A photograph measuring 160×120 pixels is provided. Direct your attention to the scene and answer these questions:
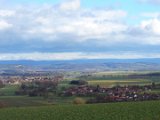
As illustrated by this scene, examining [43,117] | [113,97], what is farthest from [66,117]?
[113,97]

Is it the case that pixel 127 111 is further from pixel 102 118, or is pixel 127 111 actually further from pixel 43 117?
pixel 43 117

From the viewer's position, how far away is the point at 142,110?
41.5m

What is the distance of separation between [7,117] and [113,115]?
10399 mm

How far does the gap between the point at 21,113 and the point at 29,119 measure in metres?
5.61

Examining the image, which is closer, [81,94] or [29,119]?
[29,119]

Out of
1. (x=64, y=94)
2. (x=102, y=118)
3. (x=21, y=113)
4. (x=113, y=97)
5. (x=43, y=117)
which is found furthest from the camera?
(x=64, y=94)


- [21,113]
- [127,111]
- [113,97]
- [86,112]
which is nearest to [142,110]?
[127,111]

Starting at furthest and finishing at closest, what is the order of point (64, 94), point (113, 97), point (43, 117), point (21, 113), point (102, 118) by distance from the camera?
point (64, 94) < point (113, 97) < point (21, 113) < point (43, 117) < point (102, 118)

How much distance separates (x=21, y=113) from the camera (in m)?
45.0

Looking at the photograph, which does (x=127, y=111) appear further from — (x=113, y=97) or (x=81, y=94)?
(x=81, y=94)

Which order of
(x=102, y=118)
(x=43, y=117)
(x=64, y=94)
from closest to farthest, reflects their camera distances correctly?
1. (x=102, y=118)
2. (x=43, y=117)
3. (x=64, y=94)

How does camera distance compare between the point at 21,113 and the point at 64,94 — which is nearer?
the point at 21,113

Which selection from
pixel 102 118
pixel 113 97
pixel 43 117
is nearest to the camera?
pixel 102 118

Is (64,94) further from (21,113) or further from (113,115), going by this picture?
(113,115)
